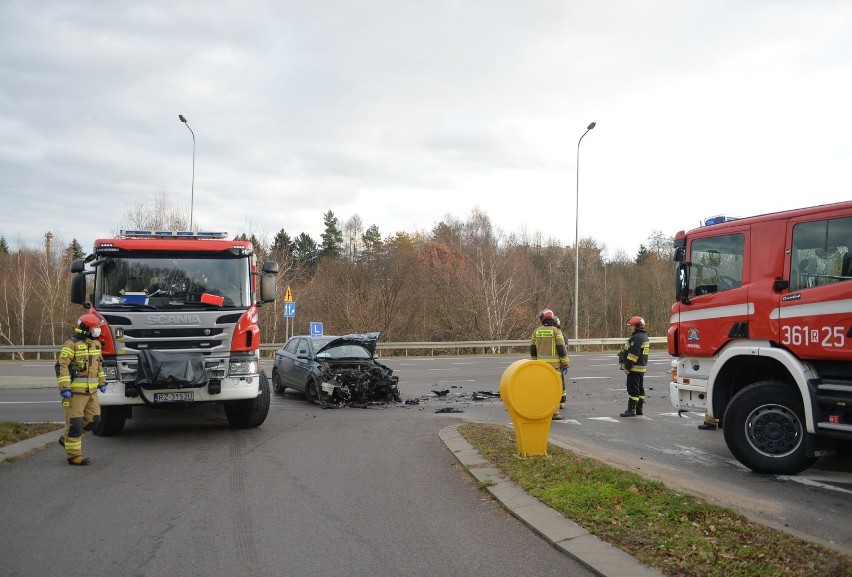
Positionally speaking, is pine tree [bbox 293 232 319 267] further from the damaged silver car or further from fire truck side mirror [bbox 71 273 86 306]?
fire truck side mirror [bbox 71 273 86 306]

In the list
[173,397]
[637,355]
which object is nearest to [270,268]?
[173,397]

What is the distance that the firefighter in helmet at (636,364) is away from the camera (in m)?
13.0

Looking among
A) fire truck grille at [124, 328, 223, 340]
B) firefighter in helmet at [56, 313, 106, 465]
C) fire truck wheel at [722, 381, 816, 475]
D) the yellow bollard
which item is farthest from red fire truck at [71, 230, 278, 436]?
fire truck wheel at [722, 381, 816, 475]

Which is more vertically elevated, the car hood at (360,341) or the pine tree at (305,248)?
the pine tree at (305,248)

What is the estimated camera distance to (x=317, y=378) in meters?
14.5

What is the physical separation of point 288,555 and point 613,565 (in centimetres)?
228

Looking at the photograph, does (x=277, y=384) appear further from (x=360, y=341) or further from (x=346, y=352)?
(x=360, y=341)

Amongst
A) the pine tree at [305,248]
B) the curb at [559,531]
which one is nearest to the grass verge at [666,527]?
the curb at [559,531]

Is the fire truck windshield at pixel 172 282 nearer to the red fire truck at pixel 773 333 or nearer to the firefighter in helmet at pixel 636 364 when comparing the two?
the red fire truck at pixel 773 333

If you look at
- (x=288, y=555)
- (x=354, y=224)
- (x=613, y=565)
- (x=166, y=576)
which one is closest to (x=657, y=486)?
(x=613, y=565)

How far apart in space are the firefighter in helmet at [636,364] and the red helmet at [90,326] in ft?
30.1

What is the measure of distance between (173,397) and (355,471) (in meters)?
3.51

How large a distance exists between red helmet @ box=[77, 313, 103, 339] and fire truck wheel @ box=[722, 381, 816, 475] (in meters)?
7.89

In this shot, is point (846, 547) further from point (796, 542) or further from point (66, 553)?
point (66, 553)
